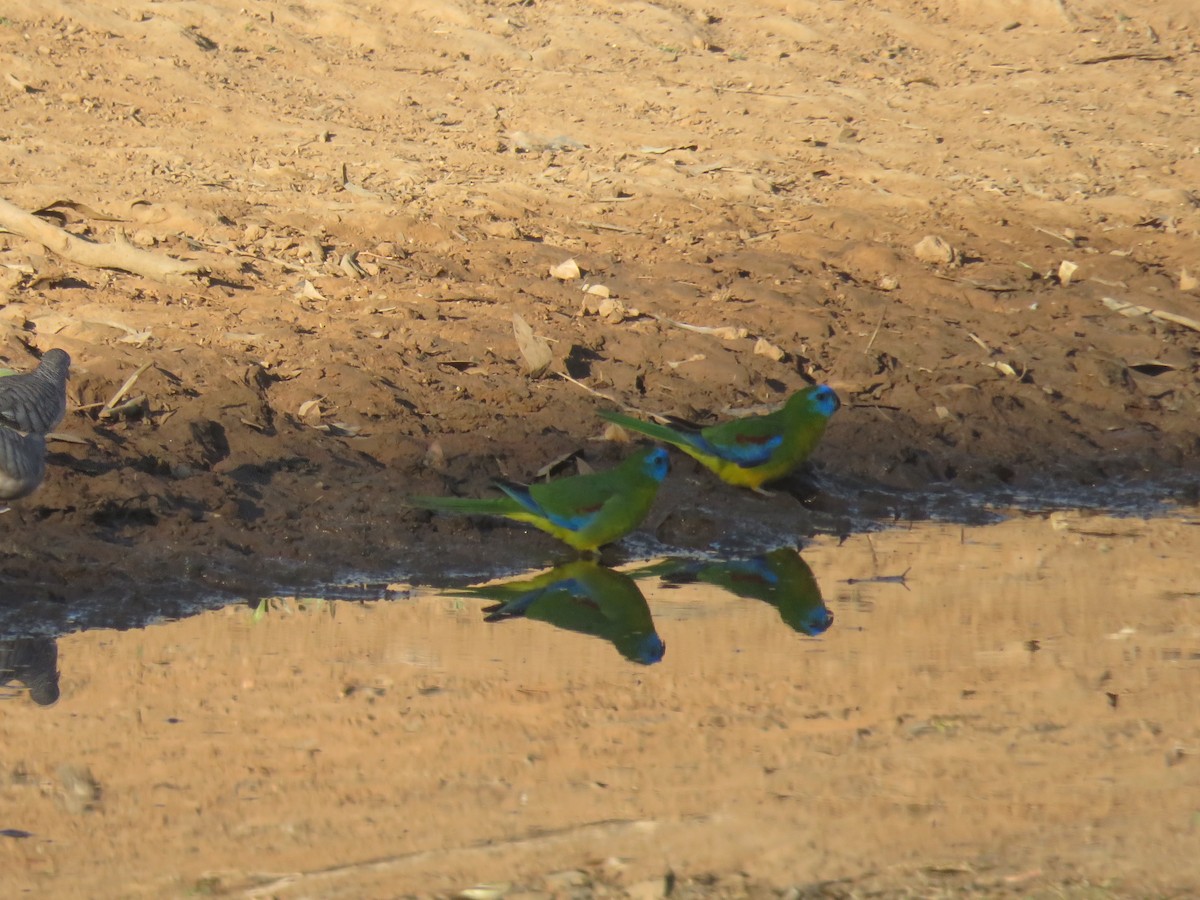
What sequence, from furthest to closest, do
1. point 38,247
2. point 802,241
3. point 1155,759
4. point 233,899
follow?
point 802,241 < point 38,247 < point 1155,759 < point 233,899

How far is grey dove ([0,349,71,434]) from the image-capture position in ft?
19.4

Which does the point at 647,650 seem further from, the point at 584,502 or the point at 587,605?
the point at 584,502

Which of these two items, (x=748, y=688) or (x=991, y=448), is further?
(x=991, y=448)

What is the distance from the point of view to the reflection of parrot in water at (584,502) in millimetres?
6352

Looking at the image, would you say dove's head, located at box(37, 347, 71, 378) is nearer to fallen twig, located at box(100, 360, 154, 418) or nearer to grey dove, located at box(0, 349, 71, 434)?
grey dove, located at box(0, 349, 71, 434)

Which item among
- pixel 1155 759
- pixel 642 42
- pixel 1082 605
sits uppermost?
pixel 1155 759

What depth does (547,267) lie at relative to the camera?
906cm

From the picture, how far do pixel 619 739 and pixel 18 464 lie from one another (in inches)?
90.7

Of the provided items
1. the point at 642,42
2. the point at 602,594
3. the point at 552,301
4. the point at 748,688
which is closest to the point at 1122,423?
the point at 552,301

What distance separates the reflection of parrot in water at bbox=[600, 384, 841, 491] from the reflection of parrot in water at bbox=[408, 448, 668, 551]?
25.6 inches

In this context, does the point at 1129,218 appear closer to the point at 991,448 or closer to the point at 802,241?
the point at 802,241

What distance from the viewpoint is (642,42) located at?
40.3 feet

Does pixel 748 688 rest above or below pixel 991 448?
above

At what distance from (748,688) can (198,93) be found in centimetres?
671
